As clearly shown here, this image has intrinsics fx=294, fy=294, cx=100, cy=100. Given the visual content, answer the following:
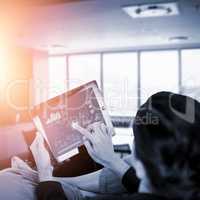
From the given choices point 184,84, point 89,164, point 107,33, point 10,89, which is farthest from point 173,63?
point 89,164

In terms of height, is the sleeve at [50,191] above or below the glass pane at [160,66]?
below

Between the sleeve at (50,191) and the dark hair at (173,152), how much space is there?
0.33 metres

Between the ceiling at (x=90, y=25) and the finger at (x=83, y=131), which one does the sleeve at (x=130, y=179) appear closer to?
the finger at (x=83, y=131)

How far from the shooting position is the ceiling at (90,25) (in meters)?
3.40

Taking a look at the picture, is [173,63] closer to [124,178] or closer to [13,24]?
[13,24]

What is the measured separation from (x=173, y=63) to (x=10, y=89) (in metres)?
3.84

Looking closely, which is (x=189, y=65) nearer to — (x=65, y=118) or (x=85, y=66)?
(x=85, y=66)

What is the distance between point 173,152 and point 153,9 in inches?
110

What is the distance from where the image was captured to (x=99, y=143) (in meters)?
1.08

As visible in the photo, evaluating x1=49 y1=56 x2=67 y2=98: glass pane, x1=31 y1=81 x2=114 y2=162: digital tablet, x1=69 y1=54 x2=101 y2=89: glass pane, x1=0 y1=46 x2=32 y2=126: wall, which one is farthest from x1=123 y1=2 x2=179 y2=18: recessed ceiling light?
x1=49 y1=56 x2=67 y2=98: glass pane

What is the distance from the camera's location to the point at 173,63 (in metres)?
7.11

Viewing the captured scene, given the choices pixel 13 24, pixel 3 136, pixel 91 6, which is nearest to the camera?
pixel 91 6

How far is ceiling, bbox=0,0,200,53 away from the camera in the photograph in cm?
340

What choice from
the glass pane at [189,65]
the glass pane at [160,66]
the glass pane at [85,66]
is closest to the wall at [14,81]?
the glass pane at [85,66]
